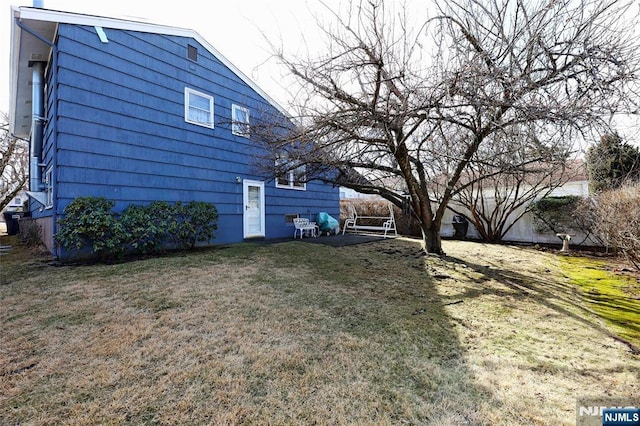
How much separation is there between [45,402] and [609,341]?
4461 millimetres

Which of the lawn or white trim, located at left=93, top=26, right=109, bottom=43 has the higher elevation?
white trim, located at left=93, top=26, right=109, bottom=43

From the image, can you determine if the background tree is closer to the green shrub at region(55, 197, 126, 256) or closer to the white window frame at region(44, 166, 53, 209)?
the green shrub at region(55, 197, 126, 256)

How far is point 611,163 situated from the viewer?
23.4 feet

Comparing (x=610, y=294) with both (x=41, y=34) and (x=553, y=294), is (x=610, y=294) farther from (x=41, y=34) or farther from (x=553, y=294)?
(x=41, y=34)

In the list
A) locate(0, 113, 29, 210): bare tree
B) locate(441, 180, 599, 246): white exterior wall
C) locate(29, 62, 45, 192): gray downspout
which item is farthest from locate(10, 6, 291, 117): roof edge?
locate(0, 113, 29, 210): bare tree

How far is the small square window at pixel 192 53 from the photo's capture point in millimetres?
7876

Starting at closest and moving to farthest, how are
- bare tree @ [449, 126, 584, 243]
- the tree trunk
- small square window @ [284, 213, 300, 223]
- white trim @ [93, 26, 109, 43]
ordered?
1. bare tree @ [449, 126, 584, 243]
2. white trim @ [93, 26, 109, 43]
3. the tree trunk
4. small square window @ [284, 213, 300, 223]

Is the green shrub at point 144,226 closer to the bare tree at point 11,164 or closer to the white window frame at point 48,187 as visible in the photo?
the white window frame at point 48,187

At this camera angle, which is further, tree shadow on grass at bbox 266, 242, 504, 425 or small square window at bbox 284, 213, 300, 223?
small square window at bbox 284, 213, 300, 223

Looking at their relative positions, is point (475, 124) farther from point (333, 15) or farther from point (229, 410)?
point (229, 410)

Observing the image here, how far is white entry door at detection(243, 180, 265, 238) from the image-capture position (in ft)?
30.1

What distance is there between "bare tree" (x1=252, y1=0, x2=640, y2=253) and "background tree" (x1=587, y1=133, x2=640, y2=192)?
90 centimetres

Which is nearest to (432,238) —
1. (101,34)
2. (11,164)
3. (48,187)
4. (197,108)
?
(197,108)

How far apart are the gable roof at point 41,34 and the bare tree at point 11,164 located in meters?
7.65
